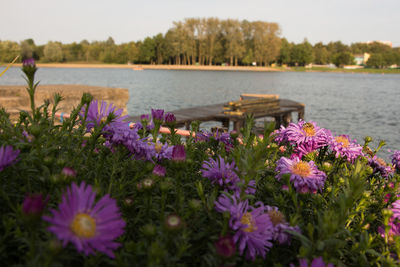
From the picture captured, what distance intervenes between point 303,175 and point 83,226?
0.82 metres

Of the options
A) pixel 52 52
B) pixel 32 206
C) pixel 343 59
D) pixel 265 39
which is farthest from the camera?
pixel 343 59

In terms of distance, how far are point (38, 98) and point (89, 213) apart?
6483mm

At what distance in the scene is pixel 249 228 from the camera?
83cm

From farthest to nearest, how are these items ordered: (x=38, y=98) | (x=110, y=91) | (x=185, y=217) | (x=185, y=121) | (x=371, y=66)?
(x=371, y=66) → (x=185, y=121) → (x=110, y=91) → (x=38, y=98) → (x=185, y=217)

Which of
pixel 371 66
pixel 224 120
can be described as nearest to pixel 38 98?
pixel 224 120

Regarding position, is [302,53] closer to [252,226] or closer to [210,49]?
[210,49]

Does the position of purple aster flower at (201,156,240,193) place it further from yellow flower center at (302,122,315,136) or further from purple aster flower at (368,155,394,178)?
purple aster flower at (368,155,394,178)

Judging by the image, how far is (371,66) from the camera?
10869cm

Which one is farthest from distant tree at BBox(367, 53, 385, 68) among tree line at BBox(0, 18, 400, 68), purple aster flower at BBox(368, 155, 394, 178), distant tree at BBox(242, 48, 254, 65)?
purple aster flower at BBox(368, 155, 394, 178)

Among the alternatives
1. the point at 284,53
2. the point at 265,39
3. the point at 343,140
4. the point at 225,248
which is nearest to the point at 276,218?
the point at 225,248

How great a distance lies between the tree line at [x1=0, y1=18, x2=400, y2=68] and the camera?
247 feet

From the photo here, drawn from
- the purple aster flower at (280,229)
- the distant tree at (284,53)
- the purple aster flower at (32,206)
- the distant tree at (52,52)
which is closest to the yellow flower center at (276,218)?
the purple aster flower at (280,229)

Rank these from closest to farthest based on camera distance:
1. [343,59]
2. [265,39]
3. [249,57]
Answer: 1. [265,39]
2. [249,57]
3. [343,59]

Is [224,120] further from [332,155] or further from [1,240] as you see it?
[1,240]
